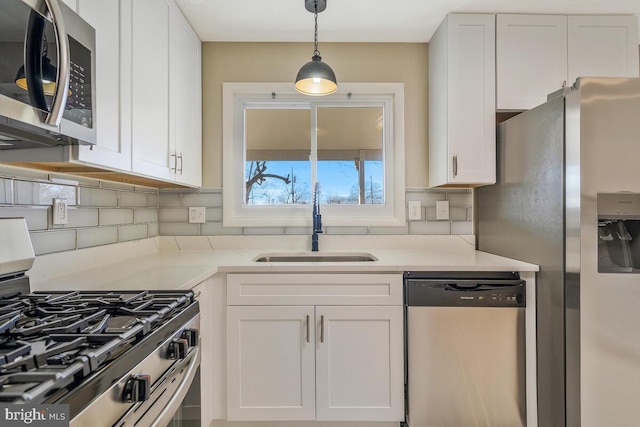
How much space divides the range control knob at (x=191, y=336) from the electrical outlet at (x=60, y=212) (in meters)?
0.77

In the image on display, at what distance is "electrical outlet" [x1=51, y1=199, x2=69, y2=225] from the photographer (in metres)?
1.34

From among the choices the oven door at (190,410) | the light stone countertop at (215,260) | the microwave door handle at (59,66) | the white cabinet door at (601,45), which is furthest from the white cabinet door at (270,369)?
the white cabinet door at (601,45)

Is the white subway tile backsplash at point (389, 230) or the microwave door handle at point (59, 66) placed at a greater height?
the microwave door handle at point (59, 66)

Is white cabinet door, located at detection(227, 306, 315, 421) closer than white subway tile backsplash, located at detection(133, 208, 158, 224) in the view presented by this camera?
Yes

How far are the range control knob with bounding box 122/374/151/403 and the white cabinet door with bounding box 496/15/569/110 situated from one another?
2086 mm

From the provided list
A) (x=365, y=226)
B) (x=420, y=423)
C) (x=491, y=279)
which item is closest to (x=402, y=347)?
(x=420, y=423)

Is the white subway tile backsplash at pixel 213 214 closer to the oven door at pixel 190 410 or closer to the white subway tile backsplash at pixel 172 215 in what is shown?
the white subway tile backsplash at pixel 172 215

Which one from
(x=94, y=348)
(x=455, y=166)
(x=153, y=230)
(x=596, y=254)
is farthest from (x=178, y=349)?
(x=455, y=166)

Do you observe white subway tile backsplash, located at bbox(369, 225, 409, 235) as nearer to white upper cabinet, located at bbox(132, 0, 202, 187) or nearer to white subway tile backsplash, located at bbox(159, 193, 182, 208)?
white upper cabinet, located at bbox(132, 0, 202, 187)

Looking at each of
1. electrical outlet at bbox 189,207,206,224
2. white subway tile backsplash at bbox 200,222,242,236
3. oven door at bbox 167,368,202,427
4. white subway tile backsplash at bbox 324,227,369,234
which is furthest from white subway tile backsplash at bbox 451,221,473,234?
oven door at bbox 167,368,202,427

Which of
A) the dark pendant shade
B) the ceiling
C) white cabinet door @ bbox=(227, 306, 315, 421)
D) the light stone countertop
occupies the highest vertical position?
the ceiling

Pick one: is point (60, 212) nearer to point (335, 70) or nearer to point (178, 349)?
point (178, 349)

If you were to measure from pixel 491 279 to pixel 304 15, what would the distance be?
1.74 meters

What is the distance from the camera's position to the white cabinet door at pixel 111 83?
1.13m
